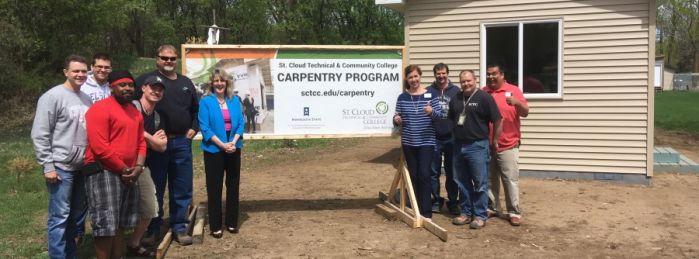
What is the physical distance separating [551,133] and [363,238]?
4597 mm

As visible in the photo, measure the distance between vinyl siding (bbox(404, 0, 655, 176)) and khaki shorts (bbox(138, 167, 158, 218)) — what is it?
5952 mm

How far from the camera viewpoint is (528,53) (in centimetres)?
906

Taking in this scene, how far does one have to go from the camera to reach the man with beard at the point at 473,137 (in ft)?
18.9

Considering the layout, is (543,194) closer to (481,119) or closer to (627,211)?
(627,211)

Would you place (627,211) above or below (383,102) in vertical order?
below

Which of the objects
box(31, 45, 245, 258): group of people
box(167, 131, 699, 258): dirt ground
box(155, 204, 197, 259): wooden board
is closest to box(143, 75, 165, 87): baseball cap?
box(31, 45, 245, 258): group of people

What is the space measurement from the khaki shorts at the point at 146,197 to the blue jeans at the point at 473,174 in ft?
9.77

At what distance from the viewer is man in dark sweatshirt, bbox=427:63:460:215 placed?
6062mm

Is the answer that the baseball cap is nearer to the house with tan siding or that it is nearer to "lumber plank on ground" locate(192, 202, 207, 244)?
"lumber plank on ground" locate(192, 202, 207, 244)

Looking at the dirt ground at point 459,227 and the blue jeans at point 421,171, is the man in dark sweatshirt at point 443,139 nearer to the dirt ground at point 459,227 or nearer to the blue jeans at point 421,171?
the blue jeans at point 421,171

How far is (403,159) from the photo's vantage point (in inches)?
252

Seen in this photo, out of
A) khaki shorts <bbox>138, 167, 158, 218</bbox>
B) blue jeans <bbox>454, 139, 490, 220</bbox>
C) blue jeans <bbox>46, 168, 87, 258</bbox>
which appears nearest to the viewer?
blue jeans <bbox>46, 168, 87, 258</bbox>

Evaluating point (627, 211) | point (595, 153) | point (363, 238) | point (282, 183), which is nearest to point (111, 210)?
point (363, 238)

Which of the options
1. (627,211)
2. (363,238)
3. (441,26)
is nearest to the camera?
(363,238)
